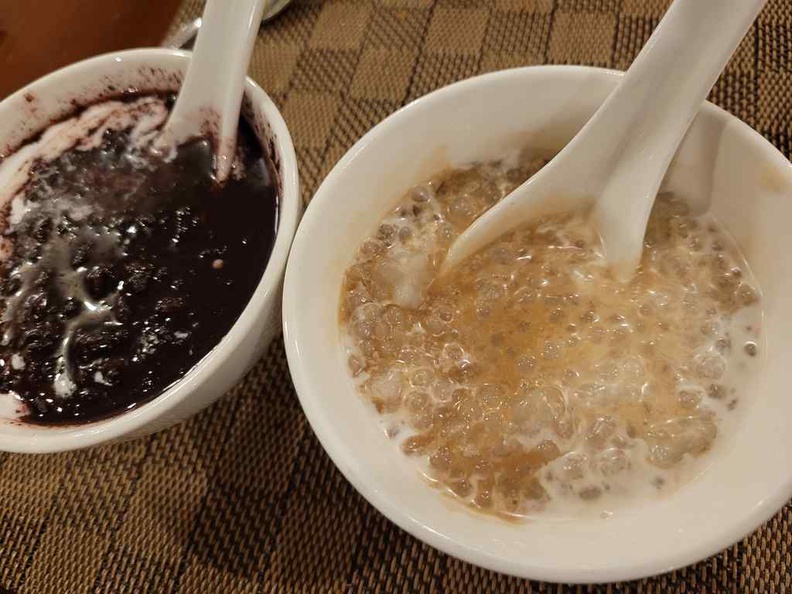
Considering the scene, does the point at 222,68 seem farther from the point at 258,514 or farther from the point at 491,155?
the point at 258,514

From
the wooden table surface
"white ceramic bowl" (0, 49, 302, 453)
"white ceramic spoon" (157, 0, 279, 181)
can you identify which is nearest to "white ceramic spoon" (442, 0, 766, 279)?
"white ceramic bowl" (0, 49, 302, 453)

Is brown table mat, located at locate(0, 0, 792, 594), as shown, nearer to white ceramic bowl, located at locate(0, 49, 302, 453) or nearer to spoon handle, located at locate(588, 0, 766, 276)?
white ceramic bowl, located at locate(0, 49, 302, 453)

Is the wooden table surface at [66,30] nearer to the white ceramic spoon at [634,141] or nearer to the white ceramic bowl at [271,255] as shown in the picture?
the white ceramic bowl at [271,255]

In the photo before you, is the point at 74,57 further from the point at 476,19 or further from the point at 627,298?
the point at 627,298

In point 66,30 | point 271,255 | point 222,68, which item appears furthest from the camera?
point 66,30

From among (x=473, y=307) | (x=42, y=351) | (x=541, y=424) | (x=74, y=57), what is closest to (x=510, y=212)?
(x=473, y=307)

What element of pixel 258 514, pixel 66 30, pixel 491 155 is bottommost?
pixel 258 514

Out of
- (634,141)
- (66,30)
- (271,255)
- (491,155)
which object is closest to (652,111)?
(634,141)
